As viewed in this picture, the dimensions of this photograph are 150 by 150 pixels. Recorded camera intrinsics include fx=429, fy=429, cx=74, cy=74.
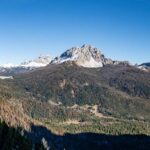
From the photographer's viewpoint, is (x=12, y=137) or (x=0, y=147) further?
(x=12, y=137)

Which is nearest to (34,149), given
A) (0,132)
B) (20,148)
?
(20,148)

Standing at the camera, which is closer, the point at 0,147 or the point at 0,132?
the point at 0,147

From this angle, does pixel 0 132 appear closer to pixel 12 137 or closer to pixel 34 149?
pixel 12 137

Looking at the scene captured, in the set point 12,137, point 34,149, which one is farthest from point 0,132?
point 34,149

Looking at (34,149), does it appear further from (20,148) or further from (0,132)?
(0,132)
